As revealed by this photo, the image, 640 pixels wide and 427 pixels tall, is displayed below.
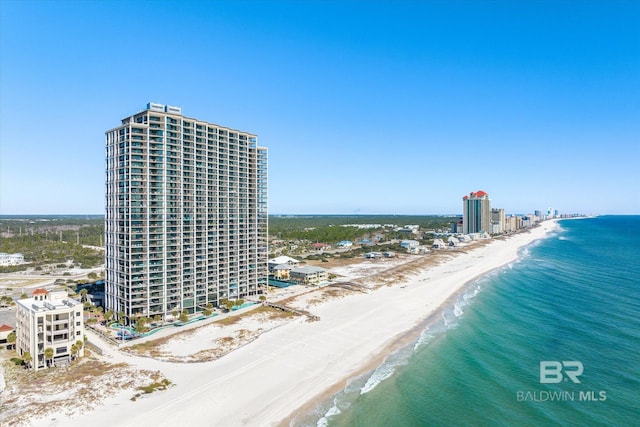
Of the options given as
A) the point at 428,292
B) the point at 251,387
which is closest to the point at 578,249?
the point at 428,292

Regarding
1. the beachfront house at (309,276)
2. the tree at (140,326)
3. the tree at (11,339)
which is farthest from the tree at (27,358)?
the beachfront house at (309,276)

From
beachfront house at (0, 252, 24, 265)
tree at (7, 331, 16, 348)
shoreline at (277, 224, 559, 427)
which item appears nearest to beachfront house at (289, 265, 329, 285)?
shoreline at (277, 224, 559, 427)

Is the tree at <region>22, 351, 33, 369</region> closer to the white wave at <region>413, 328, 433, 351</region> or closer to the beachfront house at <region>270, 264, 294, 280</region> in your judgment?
the white wave at <region>413, 328, 433, 351</region>

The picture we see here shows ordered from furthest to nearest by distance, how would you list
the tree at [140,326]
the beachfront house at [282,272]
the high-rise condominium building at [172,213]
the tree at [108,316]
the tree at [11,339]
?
the beachfront house at [282,272]
the high-rise condominium building at [172,213]
the tree at [108,316]
the tree at [140,326]
the tree at [11,339]

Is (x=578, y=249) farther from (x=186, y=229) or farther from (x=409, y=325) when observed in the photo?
(x=186, y=229)

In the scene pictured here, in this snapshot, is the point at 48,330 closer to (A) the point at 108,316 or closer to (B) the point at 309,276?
(A) the point at 108,316

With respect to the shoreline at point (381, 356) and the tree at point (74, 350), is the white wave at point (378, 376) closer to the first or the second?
the shoreline at point (381, 356)

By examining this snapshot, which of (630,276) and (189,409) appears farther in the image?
(630,276)
